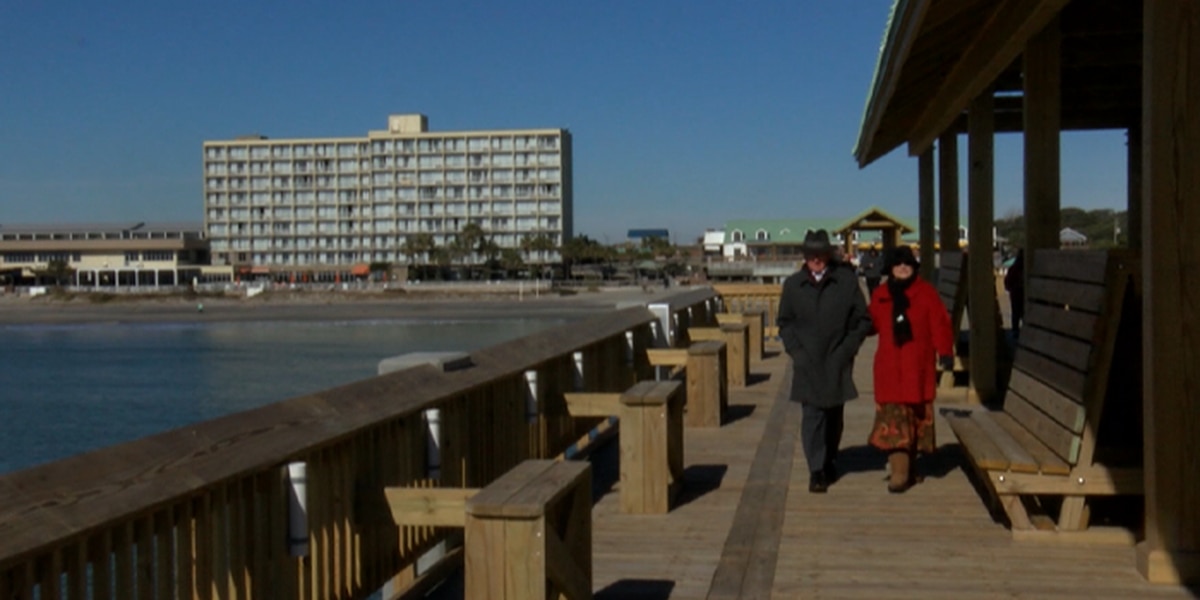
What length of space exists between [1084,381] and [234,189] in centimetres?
13931

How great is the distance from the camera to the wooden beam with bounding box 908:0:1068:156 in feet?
27.7

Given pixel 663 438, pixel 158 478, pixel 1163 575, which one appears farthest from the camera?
pixel 663 438

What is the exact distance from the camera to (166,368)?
145 feet

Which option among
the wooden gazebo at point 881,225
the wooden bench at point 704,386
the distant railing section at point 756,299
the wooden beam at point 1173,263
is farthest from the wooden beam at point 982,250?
the wooden gazebo at point 881,225

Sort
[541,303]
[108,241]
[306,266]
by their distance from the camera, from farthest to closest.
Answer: [306,266]
[108,241]
[541,303]

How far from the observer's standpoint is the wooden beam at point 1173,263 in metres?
5.25

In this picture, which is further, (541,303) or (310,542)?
(541,303)

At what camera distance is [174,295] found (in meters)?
106

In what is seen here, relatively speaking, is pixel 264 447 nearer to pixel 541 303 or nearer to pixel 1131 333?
pixel 1131 333

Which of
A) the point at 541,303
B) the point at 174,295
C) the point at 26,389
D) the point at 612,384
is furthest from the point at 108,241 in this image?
the point at 612,384

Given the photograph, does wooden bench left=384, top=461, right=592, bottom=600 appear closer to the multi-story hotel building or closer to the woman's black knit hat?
the woman's black knit hat

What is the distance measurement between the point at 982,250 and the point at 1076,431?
233 inches

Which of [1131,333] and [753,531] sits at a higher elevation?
[1131,333]

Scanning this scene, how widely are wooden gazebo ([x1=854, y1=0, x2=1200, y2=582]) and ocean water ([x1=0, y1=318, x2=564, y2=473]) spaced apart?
945cm
